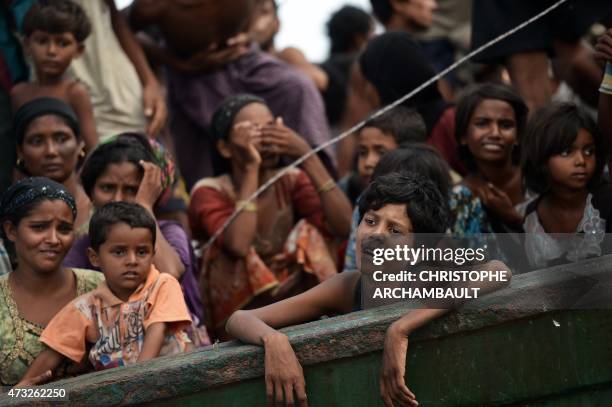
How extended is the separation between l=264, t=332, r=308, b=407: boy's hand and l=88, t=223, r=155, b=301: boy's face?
101 cm

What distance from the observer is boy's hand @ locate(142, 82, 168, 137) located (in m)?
7.26

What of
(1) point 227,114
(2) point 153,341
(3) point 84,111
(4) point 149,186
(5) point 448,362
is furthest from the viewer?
(3) point 84,111

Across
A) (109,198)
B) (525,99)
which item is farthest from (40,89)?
(525,99)

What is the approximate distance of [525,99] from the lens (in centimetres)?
689

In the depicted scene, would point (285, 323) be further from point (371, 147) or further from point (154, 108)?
point (154, 108)

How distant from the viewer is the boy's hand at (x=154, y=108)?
7259 mm

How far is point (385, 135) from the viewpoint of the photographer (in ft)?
21.4

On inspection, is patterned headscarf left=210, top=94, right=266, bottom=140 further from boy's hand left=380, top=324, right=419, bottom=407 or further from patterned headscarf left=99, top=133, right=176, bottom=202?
boy's hand left=380, top=324, right=419, bottom=407

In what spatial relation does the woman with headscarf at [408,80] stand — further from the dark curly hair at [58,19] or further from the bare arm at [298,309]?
the bare arm at [298,309]

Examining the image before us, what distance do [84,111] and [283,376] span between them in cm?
280

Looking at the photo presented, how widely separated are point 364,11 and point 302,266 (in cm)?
400

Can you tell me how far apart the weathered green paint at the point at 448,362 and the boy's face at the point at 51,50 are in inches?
100

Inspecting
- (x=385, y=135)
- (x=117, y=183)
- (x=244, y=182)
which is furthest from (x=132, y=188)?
(x=385, y=135)

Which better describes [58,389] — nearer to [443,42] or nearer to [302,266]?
[302,266]
